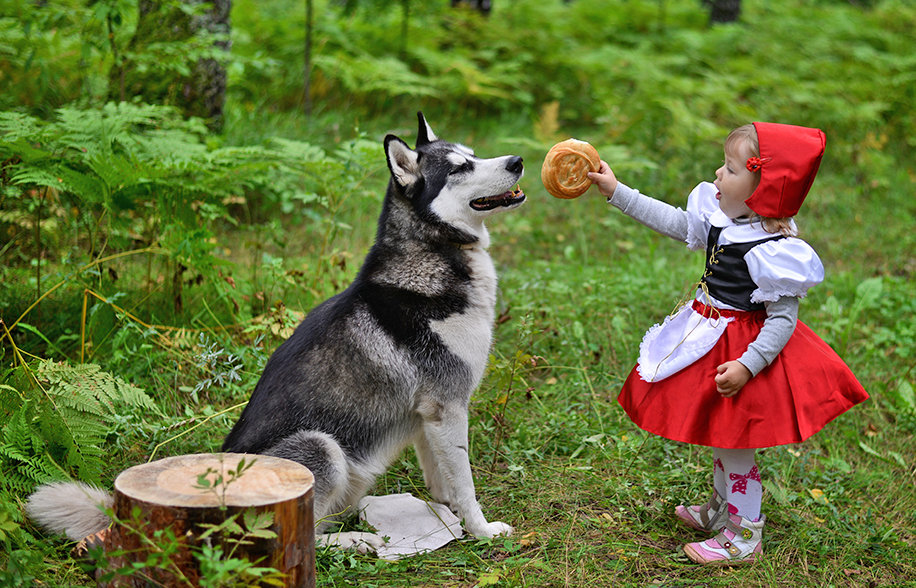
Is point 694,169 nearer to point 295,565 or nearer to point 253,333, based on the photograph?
point 253,333

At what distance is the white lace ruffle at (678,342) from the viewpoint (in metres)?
3.41

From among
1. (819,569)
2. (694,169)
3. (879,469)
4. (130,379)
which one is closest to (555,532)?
(819,569)

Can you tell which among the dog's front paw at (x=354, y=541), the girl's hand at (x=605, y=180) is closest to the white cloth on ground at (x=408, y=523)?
the dog's front paw at (x=354, y=541)

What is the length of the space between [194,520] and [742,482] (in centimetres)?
252

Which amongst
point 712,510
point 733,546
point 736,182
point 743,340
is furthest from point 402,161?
point 733,546

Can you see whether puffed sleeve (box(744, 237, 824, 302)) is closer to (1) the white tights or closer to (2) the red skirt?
(2) the red skirt

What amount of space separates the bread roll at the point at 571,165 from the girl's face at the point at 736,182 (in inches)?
24.8

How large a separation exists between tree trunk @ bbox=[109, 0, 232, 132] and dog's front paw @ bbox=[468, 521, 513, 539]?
463cm

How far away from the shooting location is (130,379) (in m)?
4.67

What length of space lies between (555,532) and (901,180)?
347 inches

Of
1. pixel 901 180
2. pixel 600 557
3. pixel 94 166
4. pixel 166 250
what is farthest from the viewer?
pixel 901 180

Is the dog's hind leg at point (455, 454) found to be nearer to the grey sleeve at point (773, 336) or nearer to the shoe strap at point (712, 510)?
the shoe strap at point (712, 510)

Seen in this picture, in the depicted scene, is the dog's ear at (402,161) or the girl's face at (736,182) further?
the dog's ear at (402,161)

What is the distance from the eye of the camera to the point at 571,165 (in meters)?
3.67
